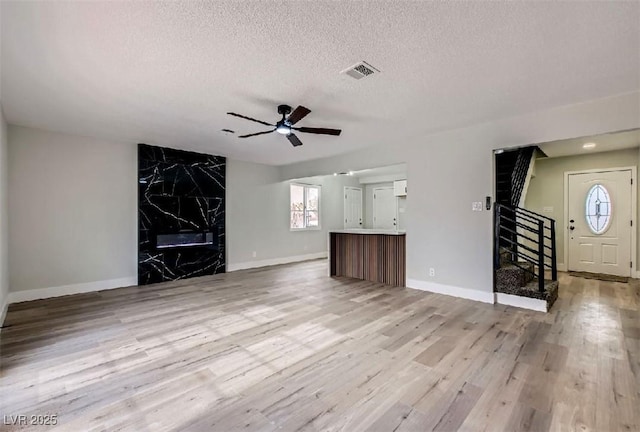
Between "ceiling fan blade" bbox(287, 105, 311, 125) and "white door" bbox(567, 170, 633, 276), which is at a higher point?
"ceiling fan blade" bbox(287, 105, 311, 125)

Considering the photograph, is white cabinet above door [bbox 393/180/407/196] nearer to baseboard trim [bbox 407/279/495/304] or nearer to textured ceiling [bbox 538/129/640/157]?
textured ceiling [bbox 538/129/640/157]

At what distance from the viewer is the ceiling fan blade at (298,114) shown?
9.93ft

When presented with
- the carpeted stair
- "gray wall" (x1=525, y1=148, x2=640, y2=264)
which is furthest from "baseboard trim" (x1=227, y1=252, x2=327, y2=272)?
"gray wall" (x1=525, y1=148, x2=640, y2=264)

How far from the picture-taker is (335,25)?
6.71ft

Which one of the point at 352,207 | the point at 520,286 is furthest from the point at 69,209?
the point at 352,207

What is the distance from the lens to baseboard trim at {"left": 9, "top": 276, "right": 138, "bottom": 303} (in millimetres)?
4355

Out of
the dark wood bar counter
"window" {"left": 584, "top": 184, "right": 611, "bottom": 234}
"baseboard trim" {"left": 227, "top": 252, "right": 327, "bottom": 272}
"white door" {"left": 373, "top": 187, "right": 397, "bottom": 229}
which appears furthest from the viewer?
"white door" {"left": 373, "top": 187, "right": 397, "bottom": 229}

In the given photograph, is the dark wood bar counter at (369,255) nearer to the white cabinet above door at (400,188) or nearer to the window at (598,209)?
the white cabinet above door at (400,188)

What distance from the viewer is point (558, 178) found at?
637 centimetres

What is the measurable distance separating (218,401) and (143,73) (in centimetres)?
283

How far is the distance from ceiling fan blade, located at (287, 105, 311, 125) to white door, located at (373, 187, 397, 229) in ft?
21.7

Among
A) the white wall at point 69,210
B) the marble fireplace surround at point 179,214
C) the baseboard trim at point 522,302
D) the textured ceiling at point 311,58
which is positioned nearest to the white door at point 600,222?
the baseboard trim at point 522,302

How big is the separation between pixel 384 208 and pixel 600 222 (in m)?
5.14

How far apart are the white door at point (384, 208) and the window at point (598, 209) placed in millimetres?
4570
